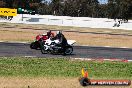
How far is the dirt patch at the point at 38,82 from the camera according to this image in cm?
1118

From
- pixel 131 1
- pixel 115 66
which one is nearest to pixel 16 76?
pixel 115 66

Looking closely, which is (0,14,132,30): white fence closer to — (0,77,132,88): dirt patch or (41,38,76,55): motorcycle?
(41,38,76,55): motorcycle

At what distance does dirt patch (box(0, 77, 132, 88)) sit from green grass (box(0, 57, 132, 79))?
104cm

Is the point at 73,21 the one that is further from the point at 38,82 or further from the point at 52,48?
the point at 38,82

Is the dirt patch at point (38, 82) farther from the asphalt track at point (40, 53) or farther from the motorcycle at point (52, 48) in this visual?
the motorcycle at point (52, 48)

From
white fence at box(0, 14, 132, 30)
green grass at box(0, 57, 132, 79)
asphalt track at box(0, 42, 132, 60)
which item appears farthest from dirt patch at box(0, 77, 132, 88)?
white fence at box(0, 14, 132, 30)

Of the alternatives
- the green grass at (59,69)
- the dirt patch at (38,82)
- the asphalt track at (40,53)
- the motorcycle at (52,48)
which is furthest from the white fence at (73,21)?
the dirt patch at (38,82)

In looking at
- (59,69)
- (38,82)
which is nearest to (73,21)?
(59,69)

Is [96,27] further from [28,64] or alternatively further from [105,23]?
[28,64]

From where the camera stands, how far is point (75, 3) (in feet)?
433

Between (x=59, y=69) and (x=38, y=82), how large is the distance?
3775mm

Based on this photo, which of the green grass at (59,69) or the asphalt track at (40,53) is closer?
the green grass at (59,69)

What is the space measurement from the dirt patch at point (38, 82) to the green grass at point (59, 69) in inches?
41.0

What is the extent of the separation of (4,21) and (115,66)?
48.3m
